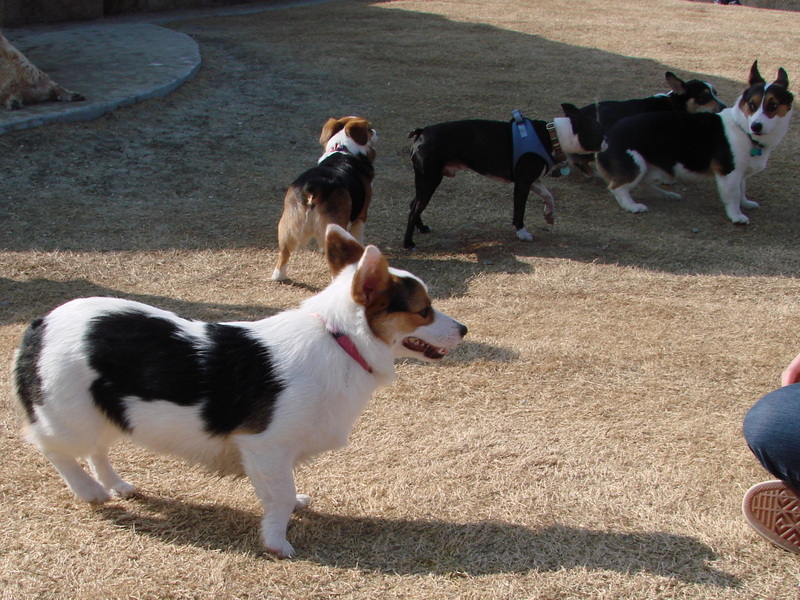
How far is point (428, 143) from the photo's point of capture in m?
6.13

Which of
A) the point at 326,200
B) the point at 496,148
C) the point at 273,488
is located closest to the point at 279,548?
the point at 273,488

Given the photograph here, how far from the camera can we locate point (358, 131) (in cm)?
594

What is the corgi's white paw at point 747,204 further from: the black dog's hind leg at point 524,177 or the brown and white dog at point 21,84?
the brown and white dog at point 21,84

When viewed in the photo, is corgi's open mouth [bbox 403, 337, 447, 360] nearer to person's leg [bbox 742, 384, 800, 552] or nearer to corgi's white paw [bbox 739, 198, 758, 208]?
person's leg [bbox 742, 384, 800, 552]

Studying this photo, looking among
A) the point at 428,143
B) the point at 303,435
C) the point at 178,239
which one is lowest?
the point at 178,239

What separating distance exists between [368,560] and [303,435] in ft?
1.68

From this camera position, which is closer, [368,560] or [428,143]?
[368,560]

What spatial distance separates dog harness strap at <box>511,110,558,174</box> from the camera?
20.0 ft

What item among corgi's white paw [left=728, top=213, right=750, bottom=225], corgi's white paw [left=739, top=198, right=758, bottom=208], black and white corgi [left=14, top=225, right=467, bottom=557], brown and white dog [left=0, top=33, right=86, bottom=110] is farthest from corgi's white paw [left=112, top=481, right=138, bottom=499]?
brown and white dog [left=0, top=33, right=86, bottom=110]

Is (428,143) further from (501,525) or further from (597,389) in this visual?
(501,525)

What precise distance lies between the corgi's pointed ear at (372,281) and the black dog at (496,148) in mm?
3625

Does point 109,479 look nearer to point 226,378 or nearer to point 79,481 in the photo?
point 79,481

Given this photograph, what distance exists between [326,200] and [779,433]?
3424 mm

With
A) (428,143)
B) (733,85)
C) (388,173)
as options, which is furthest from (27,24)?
(733,85)
